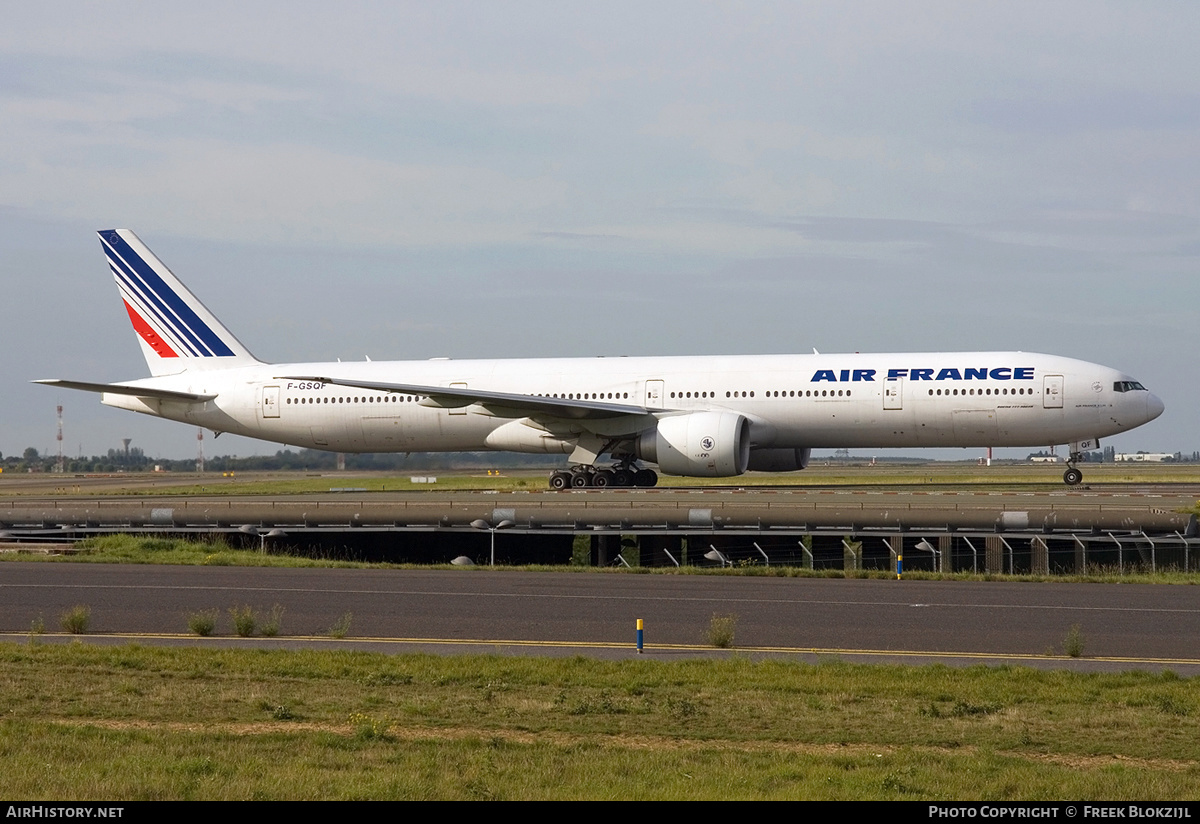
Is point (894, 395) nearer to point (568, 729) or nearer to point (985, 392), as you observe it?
point (985, 392)

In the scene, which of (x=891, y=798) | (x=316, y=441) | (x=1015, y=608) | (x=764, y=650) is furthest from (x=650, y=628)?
(x=316, y=441)

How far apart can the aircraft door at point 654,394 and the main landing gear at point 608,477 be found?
202cm

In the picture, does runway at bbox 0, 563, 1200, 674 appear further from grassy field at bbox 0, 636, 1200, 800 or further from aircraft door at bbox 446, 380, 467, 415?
aircraft door at bbox 446, 380, 467, 415

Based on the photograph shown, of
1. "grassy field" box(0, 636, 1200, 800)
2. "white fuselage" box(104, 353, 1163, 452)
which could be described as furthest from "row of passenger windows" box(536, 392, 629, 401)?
"grassy field" box(0, 636, 1200, 800)

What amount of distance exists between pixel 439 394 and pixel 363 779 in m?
28.6

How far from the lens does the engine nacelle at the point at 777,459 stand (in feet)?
133

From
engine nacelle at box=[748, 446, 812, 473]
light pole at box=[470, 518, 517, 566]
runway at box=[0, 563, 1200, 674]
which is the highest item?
engine nacelle at box=[748, 446, 812, 473]

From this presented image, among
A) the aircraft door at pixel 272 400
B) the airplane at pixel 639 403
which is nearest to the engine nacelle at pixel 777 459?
the airplane at pixel 639 403

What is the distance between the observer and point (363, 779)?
9.39 m

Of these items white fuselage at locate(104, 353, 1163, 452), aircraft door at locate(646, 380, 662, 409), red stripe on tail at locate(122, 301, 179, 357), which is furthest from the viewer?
red stripe on tail at locate(122, 301, 179, 357)

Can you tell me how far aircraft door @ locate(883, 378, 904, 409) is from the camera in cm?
3684

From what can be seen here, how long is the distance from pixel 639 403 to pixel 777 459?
513 centimetres

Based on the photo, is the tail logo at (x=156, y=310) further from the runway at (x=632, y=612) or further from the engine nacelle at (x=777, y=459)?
the runway at (x=632, y=612)

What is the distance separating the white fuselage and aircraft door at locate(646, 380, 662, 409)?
1.2 inches
